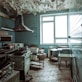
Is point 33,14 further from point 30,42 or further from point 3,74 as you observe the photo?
point 3,74

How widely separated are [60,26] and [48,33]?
3.01 ft

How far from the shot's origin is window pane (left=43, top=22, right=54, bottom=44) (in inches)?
337

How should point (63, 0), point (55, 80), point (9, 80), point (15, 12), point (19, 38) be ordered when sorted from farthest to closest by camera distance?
1. point (19, 38)
2. point (15, 12)
3. point (63, 0)
4. point (55, 80)
5. point (9, 80)

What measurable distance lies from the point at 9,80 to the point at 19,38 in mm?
6801

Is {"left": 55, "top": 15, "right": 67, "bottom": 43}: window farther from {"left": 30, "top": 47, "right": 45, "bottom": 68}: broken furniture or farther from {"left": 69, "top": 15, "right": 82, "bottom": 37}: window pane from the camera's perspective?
{"left": 69, "top": 15, "right": 82, "bottom": 37}: window pane

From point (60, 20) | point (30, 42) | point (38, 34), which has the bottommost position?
point (30, 42)

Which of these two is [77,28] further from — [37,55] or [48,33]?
[48,33]

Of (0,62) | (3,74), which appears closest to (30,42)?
(0,62)

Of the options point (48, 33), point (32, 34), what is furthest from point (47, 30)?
point (32, 34)

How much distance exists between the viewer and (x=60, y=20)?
8.41 meters

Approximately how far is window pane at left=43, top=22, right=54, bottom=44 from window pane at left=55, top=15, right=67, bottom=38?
1.08 feet

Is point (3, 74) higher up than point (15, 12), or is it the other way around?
point (15, 12)

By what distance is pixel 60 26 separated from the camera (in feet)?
27.6

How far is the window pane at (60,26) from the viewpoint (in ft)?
27.3
